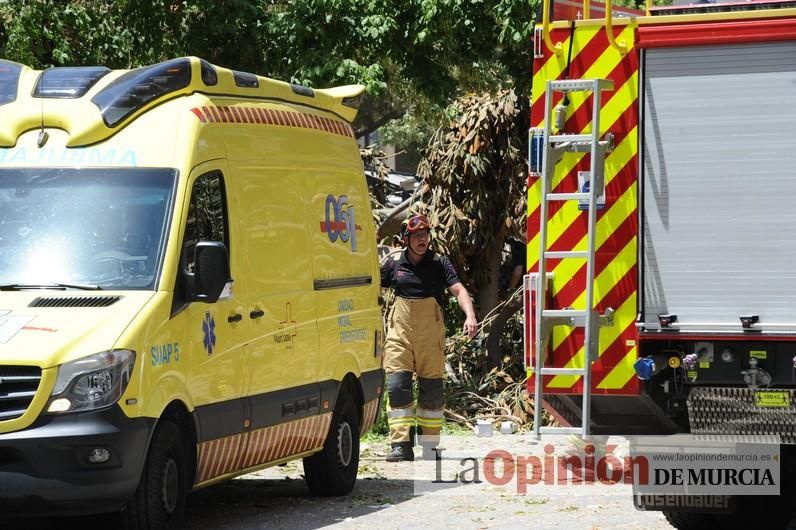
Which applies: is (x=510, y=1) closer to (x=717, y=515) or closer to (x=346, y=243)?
(x=346, y=243)

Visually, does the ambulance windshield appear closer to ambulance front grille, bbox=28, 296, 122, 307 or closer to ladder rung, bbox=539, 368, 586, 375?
ambulance front grille, bbox=28, 296, 122, 307

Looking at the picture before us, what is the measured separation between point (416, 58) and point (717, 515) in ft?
29.0

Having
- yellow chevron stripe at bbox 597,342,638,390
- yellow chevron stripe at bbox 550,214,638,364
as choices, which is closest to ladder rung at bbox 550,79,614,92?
yellow chevron stripe at bbox 550,214,638,364

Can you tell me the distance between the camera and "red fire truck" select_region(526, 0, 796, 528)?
7.09 metres

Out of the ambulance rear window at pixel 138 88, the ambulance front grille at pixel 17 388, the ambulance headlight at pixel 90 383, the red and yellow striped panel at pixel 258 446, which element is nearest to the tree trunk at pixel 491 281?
the red and yellow striped panel at pixel 258 446

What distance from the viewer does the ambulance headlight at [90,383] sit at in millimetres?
6980

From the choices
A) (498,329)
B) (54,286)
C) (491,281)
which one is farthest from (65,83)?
(491,281)

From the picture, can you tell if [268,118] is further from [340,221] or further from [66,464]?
[66,464]

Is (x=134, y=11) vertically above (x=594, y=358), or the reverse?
(x=134, y=11)

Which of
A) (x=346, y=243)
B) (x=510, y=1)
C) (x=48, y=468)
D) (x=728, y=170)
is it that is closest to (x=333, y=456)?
(x=346, y=243)

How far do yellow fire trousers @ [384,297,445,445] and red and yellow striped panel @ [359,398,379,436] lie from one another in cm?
109

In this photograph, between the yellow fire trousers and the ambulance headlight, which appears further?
the yellow fire trousers

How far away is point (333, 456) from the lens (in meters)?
9.94

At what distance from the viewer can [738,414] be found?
711cm
